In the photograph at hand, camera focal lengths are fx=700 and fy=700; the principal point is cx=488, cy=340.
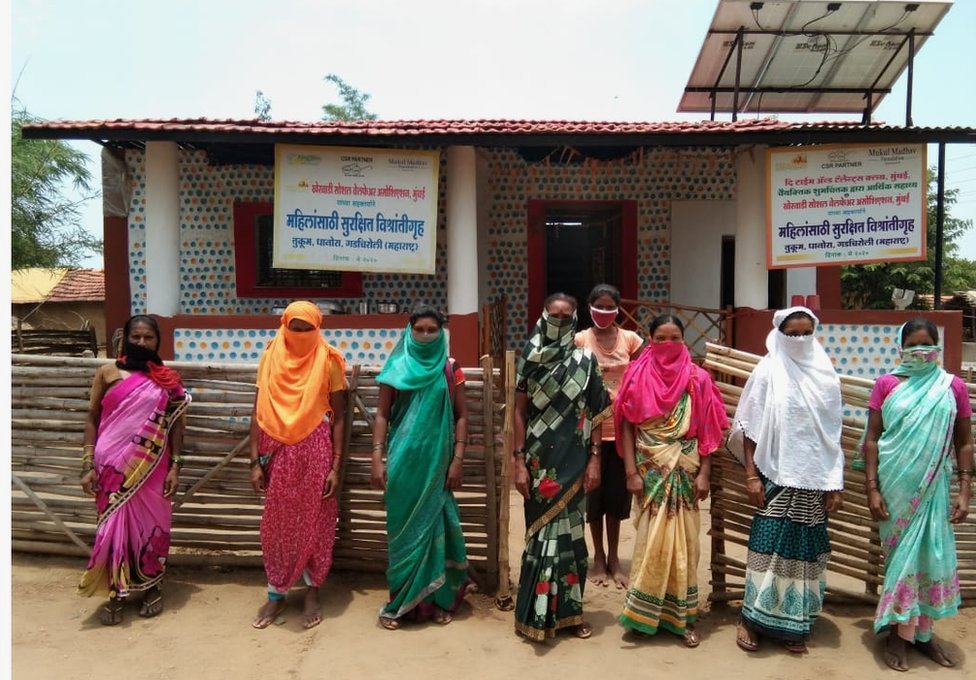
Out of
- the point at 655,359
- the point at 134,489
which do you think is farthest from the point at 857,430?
the point at 134,489

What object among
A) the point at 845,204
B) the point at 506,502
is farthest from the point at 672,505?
the point at 845,204

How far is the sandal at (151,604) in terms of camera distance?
11.7ft

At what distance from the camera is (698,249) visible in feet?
29.4

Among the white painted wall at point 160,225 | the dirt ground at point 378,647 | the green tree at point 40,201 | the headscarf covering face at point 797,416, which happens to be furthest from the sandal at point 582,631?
the green tree at point 40,201

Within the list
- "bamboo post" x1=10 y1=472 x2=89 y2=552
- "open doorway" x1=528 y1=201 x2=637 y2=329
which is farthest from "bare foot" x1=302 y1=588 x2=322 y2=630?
"open doorway" x1=528 y1=201 x2=637 y2=329

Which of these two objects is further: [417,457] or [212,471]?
[212,471]

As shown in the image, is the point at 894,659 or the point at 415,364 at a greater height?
the point at 415,364

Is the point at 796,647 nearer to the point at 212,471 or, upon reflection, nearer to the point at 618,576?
the point at 618,576

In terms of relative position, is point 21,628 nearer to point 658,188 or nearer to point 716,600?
point 716,600

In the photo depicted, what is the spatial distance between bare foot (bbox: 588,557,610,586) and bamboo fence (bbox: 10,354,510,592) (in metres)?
0.59

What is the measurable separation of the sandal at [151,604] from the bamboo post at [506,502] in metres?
1.75

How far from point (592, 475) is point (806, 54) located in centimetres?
741

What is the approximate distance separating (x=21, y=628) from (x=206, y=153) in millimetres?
6046

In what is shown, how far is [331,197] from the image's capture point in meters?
7.18
